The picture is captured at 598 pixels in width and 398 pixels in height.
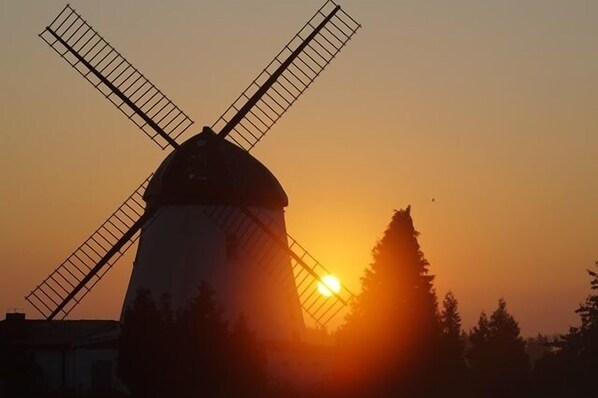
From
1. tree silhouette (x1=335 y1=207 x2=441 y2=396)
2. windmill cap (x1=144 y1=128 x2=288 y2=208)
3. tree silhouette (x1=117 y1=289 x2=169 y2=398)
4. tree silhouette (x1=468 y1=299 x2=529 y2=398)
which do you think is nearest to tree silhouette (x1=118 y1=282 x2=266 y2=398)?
tree silhouette (x1=117 y1=289 x2=169 y2=398)

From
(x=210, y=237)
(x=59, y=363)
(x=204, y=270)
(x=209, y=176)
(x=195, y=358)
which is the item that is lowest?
(x=195, y=358)

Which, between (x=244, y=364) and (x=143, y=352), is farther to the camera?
(x=143, y=352)

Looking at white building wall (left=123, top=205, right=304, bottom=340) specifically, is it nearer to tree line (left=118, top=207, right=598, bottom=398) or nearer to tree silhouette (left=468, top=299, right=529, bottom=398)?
tree line (left=118, top=207, right=598, bottom=398)

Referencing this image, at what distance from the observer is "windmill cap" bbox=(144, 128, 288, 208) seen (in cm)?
4994

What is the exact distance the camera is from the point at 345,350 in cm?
4759

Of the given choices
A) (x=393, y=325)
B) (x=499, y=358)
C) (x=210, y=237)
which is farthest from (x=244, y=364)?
(x=499, y=358)

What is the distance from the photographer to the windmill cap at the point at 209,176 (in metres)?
49.9

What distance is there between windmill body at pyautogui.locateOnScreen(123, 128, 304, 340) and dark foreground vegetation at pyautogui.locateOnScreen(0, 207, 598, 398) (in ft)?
3.73

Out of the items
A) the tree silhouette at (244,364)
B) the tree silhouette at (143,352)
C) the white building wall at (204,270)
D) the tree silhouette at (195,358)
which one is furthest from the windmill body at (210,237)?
the tree silhouette at (244,364)

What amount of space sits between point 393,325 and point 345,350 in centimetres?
183

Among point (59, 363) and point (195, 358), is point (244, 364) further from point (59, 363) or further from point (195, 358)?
point (59, 363)

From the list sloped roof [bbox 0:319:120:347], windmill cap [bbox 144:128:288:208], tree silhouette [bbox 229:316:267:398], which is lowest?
tree silhouette [bbox 229:316:267:398]

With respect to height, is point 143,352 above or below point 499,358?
below

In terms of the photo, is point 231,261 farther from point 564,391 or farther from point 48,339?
point 564,391
